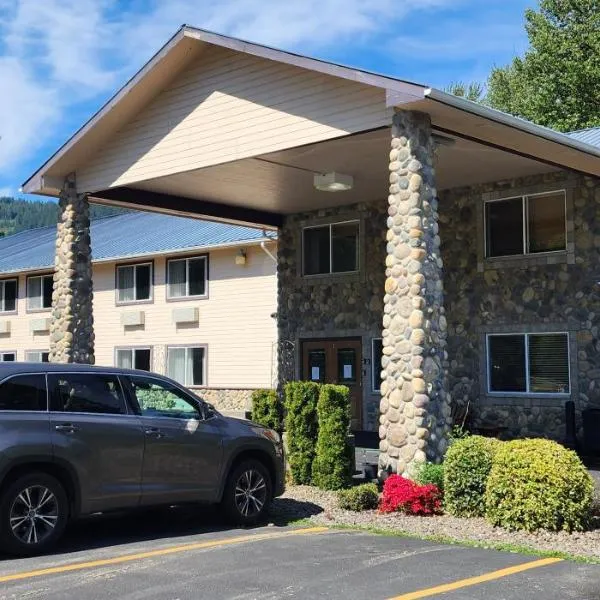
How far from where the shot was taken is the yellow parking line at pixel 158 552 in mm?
7871

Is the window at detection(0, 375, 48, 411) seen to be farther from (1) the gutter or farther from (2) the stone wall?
(2) the stone wall

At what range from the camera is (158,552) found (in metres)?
8.80

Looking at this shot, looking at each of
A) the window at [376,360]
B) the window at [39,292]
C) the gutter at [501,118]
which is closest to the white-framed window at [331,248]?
the window at [376,360]

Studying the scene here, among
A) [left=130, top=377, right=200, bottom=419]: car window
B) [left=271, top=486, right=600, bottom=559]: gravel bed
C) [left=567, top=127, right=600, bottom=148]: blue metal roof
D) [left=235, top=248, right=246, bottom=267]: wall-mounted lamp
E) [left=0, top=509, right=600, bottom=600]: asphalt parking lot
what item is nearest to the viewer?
[left=0, top=509, right=600, bottom=600]: asphalt parking lot

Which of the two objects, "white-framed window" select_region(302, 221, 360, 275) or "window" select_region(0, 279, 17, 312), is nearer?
"white-framed window" select_region(302, 221, 360, 275)

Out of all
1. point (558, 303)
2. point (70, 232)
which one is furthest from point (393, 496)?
point (70, 232)

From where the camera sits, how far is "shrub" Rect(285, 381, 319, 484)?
1297cm

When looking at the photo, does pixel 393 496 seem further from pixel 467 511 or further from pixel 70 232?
pixel 70 232

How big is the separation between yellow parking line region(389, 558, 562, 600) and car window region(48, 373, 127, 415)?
3.90 m

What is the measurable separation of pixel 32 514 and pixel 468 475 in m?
4.89

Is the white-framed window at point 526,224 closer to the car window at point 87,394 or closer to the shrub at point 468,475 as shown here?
the shrub at point 468,475

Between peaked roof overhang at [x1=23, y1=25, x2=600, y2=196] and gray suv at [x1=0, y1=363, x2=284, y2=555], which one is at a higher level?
peaked roof overhang at [x1=23, y1=25, x2=600, y2=196]

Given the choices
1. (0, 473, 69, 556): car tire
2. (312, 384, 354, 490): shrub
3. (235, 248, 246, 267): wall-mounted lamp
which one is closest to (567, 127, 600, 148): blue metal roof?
(312, 384, 354, 490): shrub

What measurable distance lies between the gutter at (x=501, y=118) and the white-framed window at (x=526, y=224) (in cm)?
267
